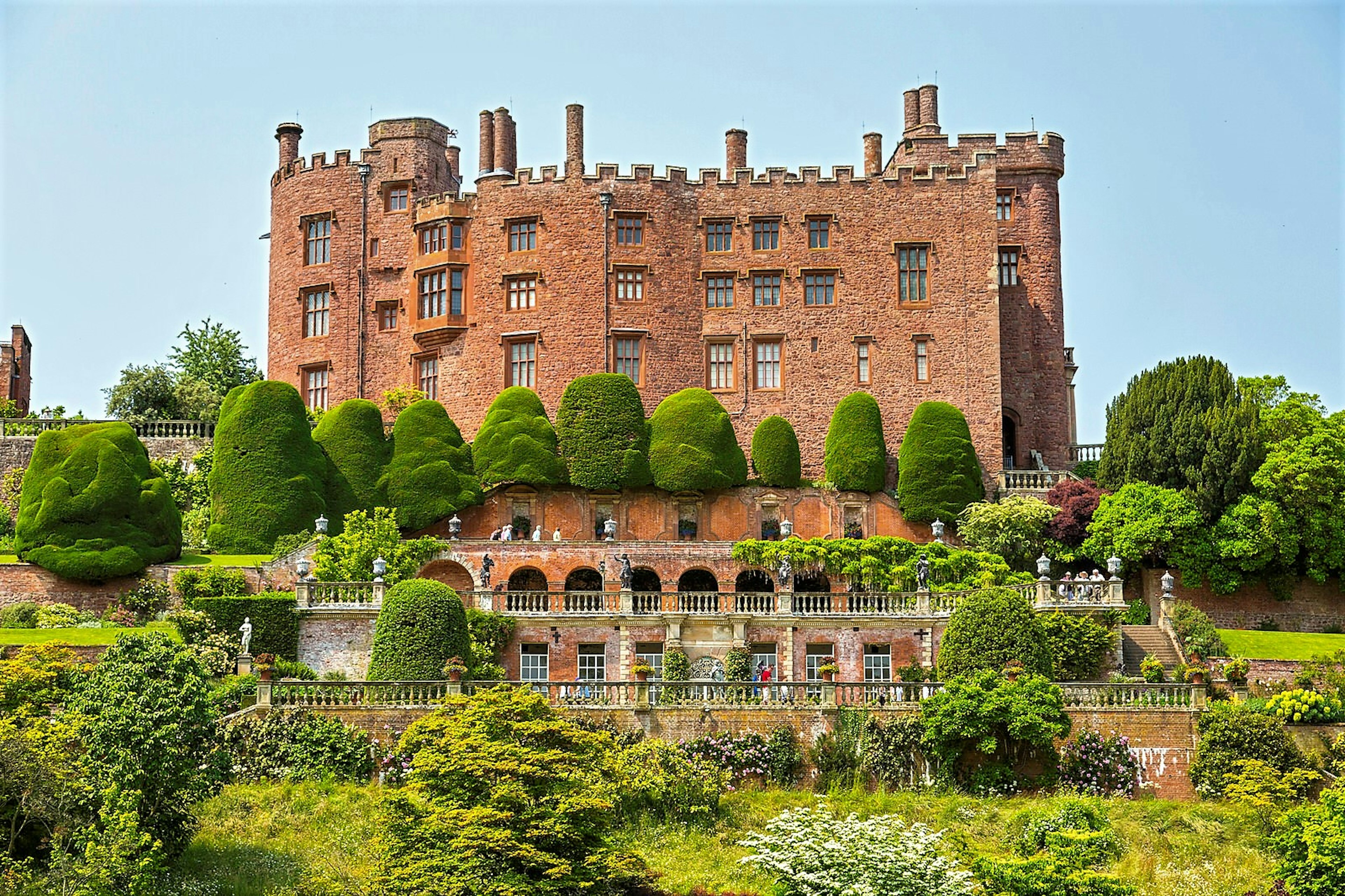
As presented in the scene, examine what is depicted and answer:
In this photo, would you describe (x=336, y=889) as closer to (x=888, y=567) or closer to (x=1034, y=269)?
(x=888, y=567)

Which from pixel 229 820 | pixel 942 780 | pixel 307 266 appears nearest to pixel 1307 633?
pixel 942 780

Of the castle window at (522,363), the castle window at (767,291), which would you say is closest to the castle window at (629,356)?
the castle window at (522,363)

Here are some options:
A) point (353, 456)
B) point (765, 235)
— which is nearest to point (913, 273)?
point (765, 235)

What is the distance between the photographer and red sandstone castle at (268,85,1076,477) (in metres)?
63.3

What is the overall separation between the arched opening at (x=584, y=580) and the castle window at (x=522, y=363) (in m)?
11.1

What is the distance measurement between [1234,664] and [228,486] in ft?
99.3

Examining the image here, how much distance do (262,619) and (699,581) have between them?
14626 mm

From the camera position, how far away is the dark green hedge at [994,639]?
4200 cm

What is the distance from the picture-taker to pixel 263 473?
57.1m

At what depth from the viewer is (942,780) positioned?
128ft

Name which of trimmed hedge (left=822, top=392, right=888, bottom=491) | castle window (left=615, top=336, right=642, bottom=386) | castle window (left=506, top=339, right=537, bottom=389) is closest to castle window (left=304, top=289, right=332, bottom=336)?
castle window (left=506, top=339, right=537, bottom=389)

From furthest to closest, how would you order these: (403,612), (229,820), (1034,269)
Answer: (1034,269) < (403,612) < (229,820)

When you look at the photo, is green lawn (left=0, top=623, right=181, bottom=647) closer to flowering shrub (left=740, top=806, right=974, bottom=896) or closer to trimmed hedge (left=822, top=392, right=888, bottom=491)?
flowering shrub (left=740, top=806, right=974, bottom=896)

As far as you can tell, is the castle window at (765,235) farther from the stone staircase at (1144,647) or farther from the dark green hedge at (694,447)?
the stone staircase at (1144,647)
